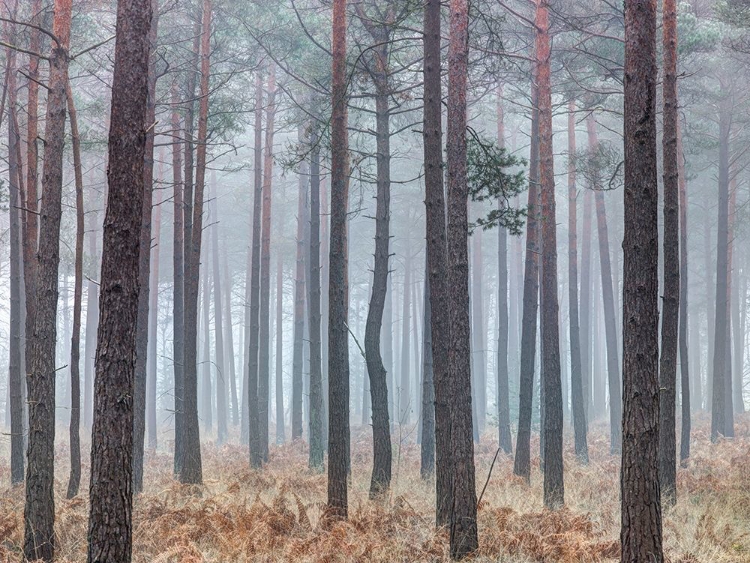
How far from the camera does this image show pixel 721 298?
957 inches

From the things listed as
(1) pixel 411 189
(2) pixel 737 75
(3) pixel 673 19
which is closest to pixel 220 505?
(3) pixel 673 19

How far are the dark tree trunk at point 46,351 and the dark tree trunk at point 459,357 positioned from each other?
471 cm

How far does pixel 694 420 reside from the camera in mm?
31562

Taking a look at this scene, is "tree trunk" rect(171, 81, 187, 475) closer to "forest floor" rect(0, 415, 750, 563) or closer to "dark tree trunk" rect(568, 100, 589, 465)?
"forest floor" rect(0, 415, 750, 563)

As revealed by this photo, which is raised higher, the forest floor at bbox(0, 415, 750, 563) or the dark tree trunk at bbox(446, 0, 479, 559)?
the dark tree trunk at bbox(446, 0, 479, 559)

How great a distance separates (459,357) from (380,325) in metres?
5.04

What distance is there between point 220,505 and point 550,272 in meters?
6.72

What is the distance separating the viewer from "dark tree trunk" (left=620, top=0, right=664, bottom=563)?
280 inches

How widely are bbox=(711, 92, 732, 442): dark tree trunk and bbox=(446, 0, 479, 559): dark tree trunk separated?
16743 mm

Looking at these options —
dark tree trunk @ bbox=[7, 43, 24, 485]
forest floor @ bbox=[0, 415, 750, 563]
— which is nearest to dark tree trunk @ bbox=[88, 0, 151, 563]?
forest floor @ bbox=[0, 415, 750, 563]

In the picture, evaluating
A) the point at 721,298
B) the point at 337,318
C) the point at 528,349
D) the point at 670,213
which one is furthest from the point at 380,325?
the point at 721,298

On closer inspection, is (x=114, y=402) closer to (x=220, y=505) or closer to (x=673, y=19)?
(x=220, y=505)

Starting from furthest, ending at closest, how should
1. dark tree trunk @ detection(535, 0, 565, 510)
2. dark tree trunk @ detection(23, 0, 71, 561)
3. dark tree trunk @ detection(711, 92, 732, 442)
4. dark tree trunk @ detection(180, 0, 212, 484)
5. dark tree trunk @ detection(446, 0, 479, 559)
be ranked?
dark tree trunk @ detection(711, 92, 732, 442)
dark tree trunk @ detection(180, 0, 212, 484)
dark tree trunk @ detection(535, 0, 565, 510)
dark tree trunk @ detection(23, 0, 71, 561)
dark tree trunk @ detection(446, 0, 479, 559)

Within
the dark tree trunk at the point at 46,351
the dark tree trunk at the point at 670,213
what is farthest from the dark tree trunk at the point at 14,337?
the dark tree trunk at the point at 670,213
